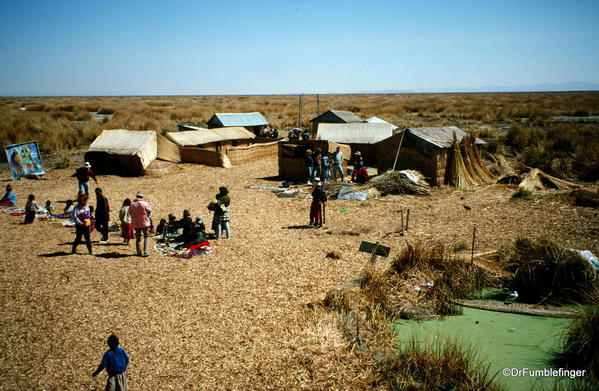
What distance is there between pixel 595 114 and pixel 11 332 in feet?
210

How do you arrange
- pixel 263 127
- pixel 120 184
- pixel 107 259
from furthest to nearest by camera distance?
pixel 263 127
pixel 120 184
pixel 107 259

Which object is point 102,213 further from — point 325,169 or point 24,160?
point 24,160

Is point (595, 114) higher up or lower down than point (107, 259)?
higher up

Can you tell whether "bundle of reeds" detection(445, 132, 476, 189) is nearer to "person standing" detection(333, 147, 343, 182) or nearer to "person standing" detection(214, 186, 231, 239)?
"person standing" detection(333, 147, 343, 182)

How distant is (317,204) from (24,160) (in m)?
15.5

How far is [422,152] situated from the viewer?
52.0 ft

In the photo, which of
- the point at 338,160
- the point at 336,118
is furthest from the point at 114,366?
the point at 336,118

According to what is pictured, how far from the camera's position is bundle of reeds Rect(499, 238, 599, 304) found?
7.03 m

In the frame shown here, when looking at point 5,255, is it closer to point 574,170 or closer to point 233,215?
point 233,215

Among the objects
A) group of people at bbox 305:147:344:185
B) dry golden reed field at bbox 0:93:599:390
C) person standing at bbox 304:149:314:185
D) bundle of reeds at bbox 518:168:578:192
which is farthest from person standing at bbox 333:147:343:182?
bundle of reeds at bbox 518:168:578:192

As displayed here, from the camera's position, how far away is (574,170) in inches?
682

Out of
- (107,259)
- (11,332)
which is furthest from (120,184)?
(11,332)

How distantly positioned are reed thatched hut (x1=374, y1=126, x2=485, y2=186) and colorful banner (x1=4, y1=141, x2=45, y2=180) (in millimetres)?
16643

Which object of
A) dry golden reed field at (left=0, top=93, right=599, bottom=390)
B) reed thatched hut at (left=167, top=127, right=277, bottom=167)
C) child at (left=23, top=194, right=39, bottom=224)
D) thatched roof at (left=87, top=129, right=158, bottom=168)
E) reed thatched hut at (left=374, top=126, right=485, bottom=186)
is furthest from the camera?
reed thatched hut at (left=167, top=127, right=277, bottom=167)
